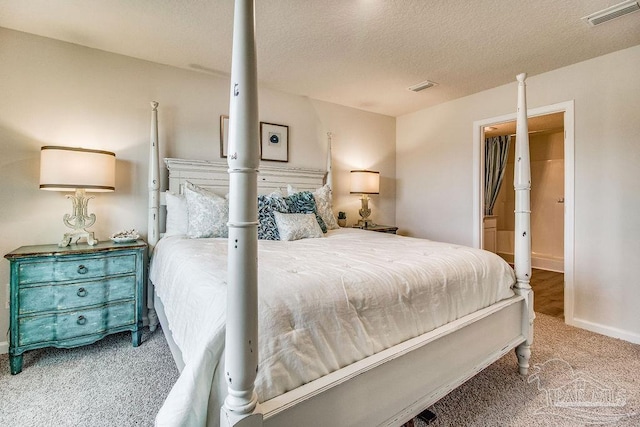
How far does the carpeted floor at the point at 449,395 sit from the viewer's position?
1553mm

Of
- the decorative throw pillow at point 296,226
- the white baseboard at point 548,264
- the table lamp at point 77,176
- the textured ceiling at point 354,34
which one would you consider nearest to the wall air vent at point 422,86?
the textured ceiling at point 354,34

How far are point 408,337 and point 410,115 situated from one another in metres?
3.70

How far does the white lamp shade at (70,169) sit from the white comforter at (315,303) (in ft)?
2.81

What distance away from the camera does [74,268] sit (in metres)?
2.06

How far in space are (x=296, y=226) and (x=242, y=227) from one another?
66.9 inches

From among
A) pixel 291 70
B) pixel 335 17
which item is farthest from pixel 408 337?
pixel 291 70

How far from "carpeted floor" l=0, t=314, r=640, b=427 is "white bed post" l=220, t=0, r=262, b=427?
3.54 ft

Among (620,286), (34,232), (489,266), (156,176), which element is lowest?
(620,286)

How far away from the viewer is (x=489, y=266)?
1798 mm

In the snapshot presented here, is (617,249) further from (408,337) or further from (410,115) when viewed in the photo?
(410,115)

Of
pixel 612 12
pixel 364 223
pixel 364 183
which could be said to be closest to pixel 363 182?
pixel 364 183

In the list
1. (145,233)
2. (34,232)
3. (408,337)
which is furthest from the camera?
(145,233)

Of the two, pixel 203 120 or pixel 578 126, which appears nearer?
pixel 578 126

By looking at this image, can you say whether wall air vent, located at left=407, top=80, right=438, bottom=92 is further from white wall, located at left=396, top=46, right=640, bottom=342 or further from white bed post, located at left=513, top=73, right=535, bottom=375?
white bed post, located at left=513, top=73, right=535, bottom=375
